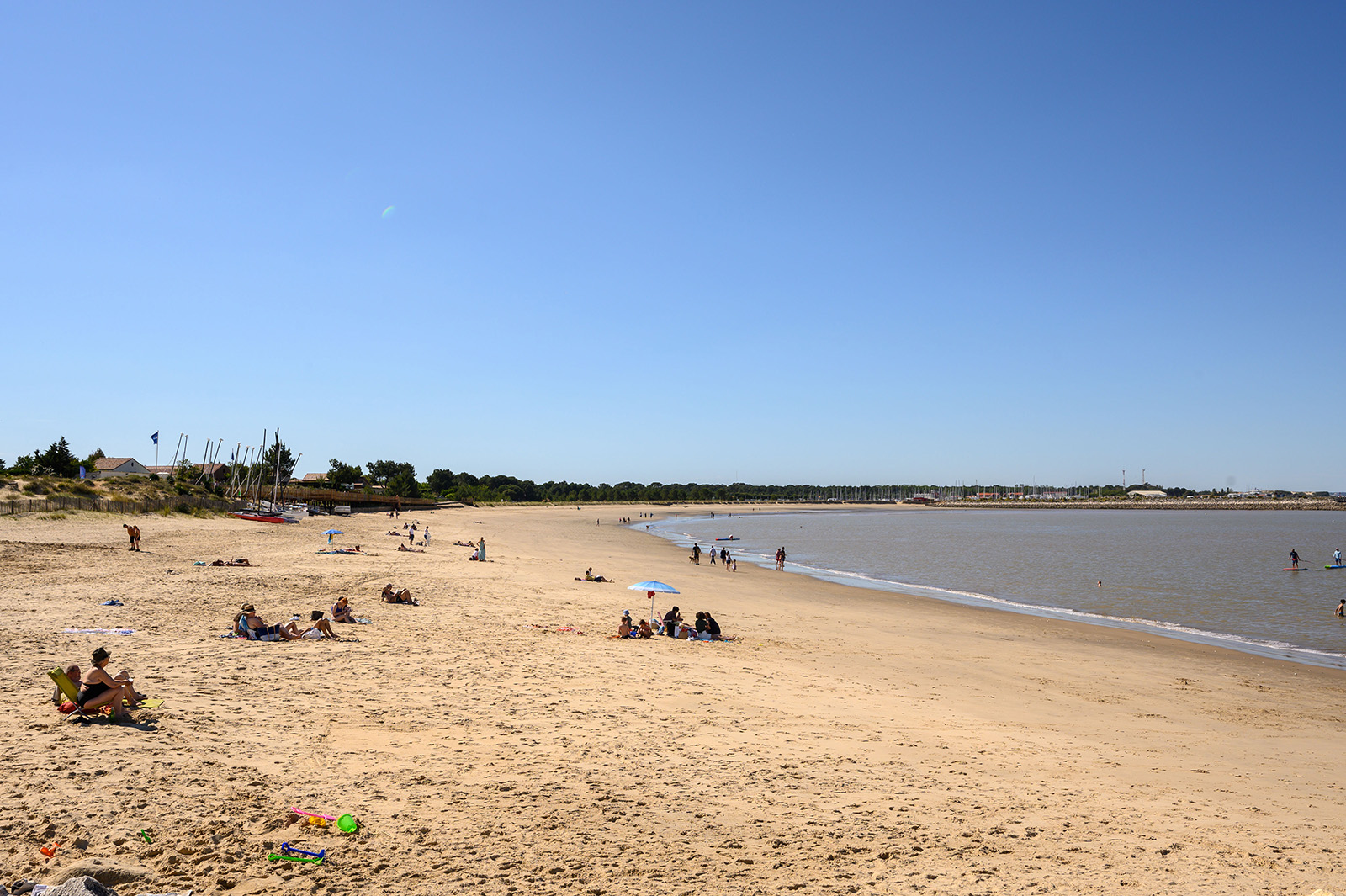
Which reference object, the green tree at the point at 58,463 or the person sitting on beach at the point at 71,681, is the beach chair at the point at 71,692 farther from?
the green tree at the point at 58,463

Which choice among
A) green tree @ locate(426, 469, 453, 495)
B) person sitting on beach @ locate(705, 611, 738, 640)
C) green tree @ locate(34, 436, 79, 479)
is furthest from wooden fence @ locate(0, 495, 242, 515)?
green tree @ locate(426, 469, 453, 495)

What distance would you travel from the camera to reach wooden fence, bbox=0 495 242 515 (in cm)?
3427

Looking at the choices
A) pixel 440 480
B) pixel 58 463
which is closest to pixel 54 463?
pixel 58 463

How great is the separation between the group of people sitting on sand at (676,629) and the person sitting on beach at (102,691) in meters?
9.09

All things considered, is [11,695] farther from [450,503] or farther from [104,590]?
[450,503]

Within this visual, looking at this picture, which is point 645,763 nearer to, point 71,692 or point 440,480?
point 71,692

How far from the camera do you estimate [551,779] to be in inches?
287

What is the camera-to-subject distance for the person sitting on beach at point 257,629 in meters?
12.5

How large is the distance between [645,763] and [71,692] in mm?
6314

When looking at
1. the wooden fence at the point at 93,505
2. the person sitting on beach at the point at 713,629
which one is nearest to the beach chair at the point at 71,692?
the person sitting on beach at the point at 713,629

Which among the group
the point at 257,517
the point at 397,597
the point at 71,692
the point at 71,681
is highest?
the point at 71,681

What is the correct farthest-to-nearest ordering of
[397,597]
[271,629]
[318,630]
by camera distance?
[397,597] → [318,630] → [271,629]

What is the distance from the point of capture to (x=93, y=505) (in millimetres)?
37719

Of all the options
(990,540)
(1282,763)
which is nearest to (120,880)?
(1282,763)
